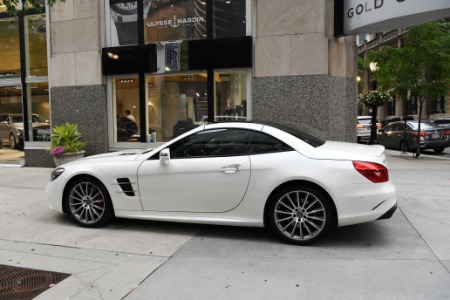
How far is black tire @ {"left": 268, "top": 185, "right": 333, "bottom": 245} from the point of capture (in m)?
4.92

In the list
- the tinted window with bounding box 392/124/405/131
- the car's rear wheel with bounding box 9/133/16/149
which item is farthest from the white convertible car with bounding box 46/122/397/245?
the tinted window with bounding box 392/124/405/131

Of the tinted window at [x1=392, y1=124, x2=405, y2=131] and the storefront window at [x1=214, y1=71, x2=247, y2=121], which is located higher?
the storefront window at [x1=214, y1=71, x2=247, y2=121]

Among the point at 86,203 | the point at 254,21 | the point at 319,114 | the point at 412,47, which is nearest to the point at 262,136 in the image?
the point at 86,203

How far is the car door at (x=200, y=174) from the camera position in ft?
17.1

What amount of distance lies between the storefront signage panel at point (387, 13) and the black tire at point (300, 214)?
615cm

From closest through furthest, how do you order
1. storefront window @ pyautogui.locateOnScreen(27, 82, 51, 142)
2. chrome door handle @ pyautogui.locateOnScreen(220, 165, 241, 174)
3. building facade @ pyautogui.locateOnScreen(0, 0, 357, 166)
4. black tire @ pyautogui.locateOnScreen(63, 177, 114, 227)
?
chrome door handle @ pyautogui.locateOnScreen(220, 165, 241, 174), black tire @ pyautogui.locateOnScreen(63, 177, 114, 227), building facade @ pyautogui.locateOnScreen(0, 0, 357, 166), storefront window @ pyautogui.locateOnScreen(27, 82, 51, 142)

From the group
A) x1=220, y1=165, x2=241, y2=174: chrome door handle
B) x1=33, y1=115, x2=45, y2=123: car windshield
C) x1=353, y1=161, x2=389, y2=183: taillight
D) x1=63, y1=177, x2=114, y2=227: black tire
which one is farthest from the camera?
x1=33, y1=115, x2=45, y2=123: car windshield

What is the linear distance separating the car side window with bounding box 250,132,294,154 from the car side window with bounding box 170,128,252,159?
0.08 m

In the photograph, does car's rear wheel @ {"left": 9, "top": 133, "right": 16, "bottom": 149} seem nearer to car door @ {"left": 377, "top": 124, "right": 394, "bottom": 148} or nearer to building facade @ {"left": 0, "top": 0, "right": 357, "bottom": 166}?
building facade @ {"left": 0, "top": 0, "right": 357, "bottom": 166}

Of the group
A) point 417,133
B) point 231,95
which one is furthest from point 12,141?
point 417,133

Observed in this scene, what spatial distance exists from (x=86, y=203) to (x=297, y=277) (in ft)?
10.8

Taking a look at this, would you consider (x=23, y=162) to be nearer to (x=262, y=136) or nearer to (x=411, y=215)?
(x=262, y=136)

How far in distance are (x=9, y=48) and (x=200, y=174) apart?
11.1m

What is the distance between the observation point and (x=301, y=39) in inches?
390
